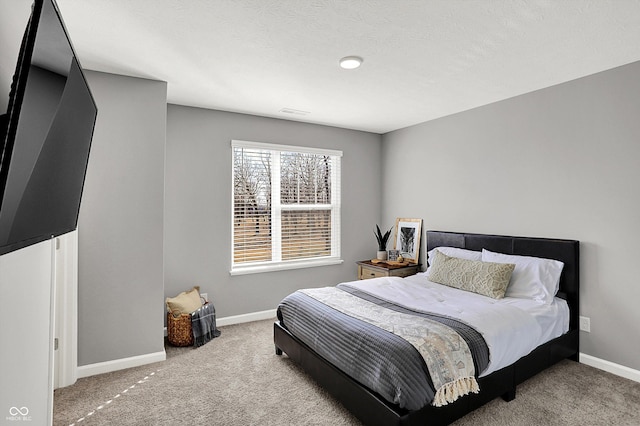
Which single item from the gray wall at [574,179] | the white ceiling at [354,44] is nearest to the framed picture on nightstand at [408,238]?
the gray wall at [574,179]

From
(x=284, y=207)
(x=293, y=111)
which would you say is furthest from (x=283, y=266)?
(x=293, y=111)

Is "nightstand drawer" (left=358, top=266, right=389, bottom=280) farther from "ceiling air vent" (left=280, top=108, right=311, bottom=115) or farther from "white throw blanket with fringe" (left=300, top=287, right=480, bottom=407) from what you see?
"ceiling air vent" (left=280, top=108, right=311, bottom=115)

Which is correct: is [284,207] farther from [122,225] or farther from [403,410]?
[403,410]

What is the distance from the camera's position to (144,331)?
297cm

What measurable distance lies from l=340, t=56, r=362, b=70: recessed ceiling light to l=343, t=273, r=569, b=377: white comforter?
197 cm

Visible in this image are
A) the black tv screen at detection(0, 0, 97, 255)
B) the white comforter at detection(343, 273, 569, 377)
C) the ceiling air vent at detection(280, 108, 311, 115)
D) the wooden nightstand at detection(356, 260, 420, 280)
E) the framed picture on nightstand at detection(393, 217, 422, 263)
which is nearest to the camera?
the black tv screen at detection(0, 0, 97, 255)

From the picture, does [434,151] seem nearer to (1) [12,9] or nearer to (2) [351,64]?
(2) [351,64]

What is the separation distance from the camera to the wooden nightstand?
4.23 m

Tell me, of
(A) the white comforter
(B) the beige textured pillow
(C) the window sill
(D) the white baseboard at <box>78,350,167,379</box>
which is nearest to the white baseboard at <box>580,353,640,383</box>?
(A) the white comforter

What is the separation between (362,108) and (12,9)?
123 inches

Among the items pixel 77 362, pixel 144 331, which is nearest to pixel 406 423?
pixel 144 331

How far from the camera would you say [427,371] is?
1.91 metres

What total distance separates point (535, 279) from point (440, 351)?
1.56 meters
